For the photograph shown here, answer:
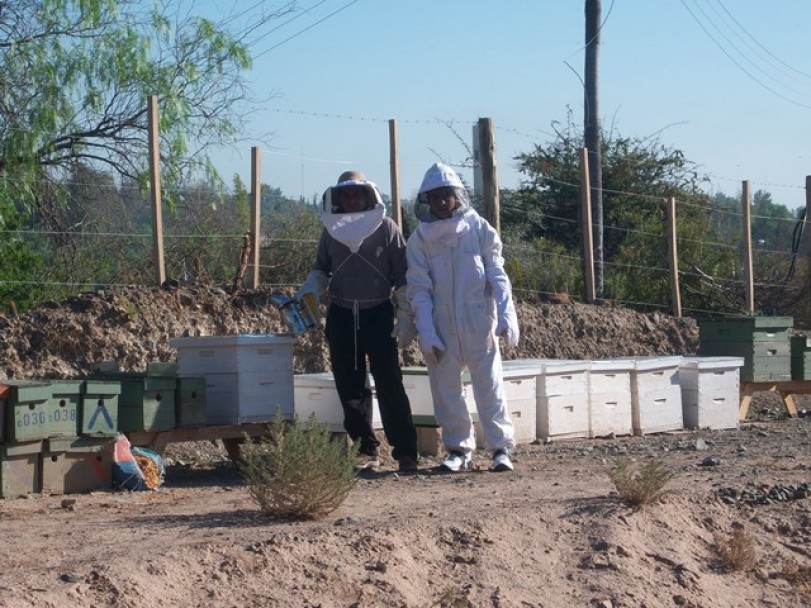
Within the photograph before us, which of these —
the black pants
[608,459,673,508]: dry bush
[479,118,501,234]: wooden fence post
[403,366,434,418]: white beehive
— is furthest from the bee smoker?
[479,118,501,234]: wooden fence post

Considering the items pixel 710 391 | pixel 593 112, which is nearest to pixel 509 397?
pixel 710 391

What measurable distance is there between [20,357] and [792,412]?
988 centimetres

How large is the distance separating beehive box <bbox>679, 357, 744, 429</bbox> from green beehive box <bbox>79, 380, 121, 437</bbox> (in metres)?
7.04

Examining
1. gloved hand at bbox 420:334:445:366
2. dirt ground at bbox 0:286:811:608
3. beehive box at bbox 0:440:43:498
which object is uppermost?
gloved hand at bbox 420:334:445:366

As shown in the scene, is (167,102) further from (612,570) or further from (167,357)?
(612,570)

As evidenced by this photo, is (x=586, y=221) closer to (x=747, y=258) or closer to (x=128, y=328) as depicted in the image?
(x=747, y=258)

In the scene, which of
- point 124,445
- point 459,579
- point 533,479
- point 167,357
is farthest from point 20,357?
point 459,579

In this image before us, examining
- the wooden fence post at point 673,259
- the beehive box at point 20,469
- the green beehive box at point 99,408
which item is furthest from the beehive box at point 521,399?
the wooden fence post at point 673,259

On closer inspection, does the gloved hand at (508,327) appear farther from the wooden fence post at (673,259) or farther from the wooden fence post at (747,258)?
the wooden fence post at (747,258)

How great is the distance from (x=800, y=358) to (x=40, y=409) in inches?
408

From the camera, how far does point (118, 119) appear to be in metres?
16.7

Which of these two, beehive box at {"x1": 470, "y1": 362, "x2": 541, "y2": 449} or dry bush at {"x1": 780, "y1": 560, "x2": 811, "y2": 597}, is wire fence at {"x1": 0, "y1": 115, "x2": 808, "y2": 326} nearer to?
beehive box at {"x1": 470, "y1": 362, "x2": 541, "y2": 449}

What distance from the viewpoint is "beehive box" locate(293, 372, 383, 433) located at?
1072cm

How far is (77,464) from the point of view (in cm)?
889
